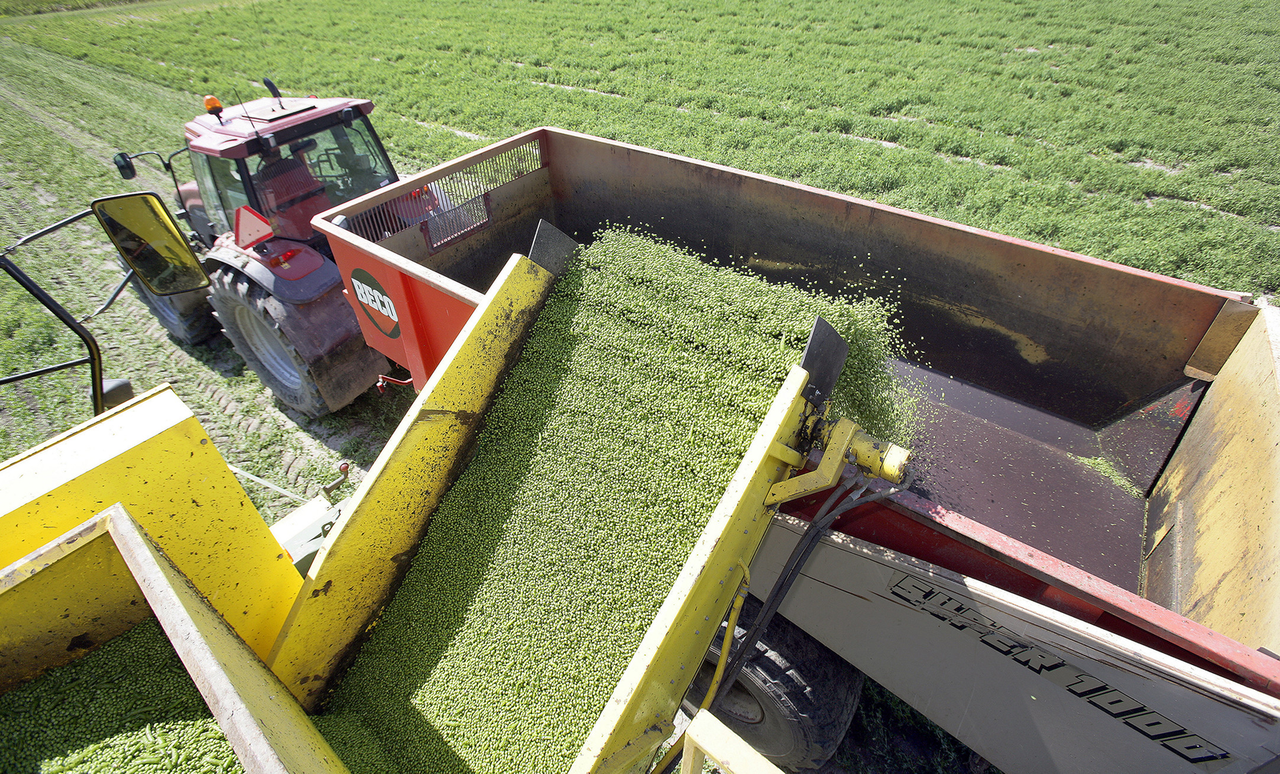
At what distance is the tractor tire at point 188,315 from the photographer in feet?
16.8

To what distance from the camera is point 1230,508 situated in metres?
2.18

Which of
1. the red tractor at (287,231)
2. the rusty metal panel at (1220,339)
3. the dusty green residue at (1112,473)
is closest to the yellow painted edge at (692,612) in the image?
the dusty green residue at (1112,473)

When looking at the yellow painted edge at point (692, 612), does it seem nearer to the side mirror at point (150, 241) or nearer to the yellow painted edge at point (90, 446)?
the yellow painted edge at point (90, 446)

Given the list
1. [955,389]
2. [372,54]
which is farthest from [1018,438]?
[372,54]

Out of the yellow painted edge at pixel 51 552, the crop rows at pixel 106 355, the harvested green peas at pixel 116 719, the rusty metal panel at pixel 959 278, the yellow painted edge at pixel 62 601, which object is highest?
the rusty metal panel at pixel 959 278

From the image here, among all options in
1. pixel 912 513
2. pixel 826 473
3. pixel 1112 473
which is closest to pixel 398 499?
pixel 826 473

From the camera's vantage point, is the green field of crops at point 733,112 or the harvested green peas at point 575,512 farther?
the green field of crops at point 733,112

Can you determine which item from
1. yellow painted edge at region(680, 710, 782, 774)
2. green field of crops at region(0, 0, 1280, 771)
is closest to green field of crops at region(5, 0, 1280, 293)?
green field of crops at region(0, 0, 1280, 771)

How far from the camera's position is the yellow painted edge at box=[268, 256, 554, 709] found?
2.33m

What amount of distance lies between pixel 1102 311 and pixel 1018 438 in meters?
0.79

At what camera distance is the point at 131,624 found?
198cm

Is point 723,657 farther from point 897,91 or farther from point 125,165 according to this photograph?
point 897,91

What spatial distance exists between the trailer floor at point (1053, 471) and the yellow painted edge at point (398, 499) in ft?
7.30

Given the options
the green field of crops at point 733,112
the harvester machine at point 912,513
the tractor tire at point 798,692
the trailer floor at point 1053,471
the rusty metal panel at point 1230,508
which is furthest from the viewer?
the green field of crops at point 733,112
